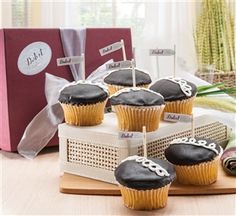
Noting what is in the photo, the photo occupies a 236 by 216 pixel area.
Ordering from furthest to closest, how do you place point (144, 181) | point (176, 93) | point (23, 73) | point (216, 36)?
1. point (216, 36)
2. point (23, 73)
3. point (176, 93)
4. point (144, 181)

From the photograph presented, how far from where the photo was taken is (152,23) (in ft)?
6.17

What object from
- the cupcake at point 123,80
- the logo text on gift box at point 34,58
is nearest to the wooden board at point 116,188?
the cupcake at point 123,80

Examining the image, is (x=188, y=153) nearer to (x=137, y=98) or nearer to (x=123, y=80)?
(x=137, y=98)

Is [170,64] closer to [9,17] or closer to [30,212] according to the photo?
[9,17]

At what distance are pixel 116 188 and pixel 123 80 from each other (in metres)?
0.25

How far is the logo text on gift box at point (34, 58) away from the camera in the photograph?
1123 millimetres

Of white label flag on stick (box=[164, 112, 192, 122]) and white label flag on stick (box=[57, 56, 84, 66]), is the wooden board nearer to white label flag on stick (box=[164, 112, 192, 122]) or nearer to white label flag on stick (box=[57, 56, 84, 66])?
white label flag on stick (box=[164, 112, 192, 122])

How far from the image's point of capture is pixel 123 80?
3.38 feet

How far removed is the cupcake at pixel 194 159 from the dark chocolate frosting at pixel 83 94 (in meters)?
0.17

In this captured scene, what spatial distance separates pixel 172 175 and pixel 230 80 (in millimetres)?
975

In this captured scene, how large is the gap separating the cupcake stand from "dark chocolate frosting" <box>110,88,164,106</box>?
6cm

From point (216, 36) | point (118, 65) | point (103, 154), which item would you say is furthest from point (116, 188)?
point (216, 36)

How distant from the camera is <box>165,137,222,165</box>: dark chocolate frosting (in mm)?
855

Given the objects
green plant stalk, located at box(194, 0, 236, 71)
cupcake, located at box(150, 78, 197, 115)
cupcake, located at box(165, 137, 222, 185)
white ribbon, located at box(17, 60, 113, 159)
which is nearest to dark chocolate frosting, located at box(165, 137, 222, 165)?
cupcake, located at box(165, 137, 222, 185)
